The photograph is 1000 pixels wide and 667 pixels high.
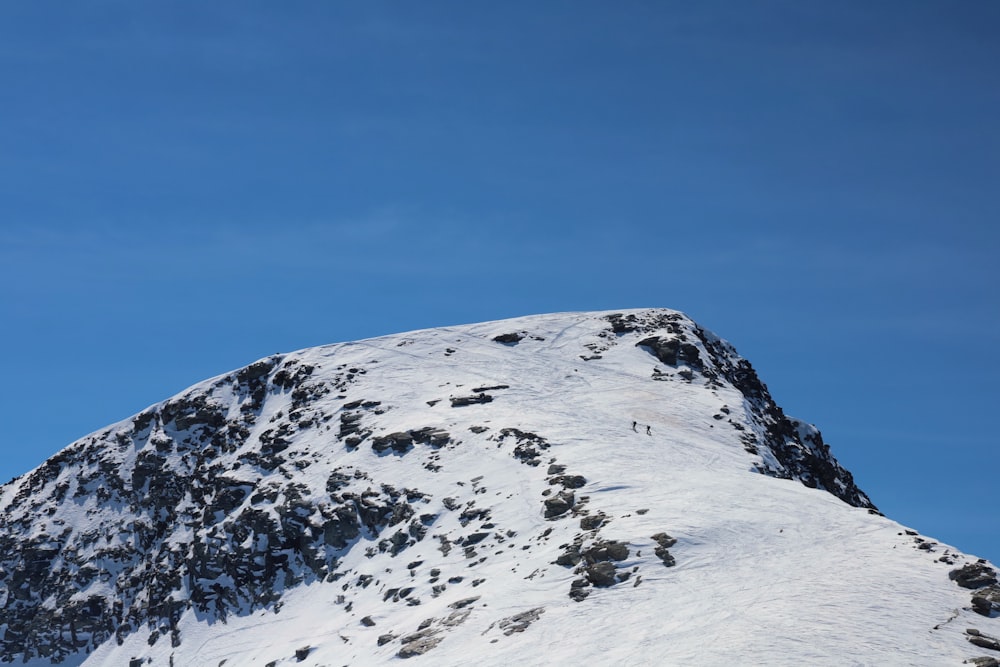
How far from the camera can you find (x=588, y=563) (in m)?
45.0

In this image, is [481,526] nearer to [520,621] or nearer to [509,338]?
[520,621]

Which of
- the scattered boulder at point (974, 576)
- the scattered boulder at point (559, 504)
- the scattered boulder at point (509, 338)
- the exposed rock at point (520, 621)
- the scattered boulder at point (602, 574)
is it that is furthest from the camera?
the scattered boulder at point (509, 338)

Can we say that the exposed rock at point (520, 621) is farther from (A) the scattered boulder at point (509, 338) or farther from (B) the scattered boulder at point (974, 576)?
(A) the scattered boulder at point (509, 338)

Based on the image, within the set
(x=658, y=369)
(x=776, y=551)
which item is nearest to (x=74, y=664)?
(x=658, y=369)

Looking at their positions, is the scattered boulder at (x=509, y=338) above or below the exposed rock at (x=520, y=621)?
above

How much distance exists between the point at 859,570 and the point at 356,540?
108ft

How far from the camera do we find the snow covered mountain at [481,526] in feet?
128

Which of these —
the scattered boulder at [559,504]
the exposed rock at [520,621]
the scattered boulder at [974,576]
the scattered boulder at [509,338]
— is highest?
the scattered boulder at [509,338]

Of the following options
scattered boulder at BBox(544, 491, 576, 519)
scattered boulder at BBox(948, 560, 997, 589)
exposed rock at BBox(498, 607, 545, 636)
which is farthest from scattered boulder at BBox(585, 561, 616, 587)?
scattered boulder at BBox(948, 560, 997, 589)

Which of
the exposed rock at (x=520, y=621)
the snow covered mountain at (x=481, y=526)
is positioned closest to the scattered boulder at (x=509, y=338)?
the snow covered mountain at (x=481, y=526)

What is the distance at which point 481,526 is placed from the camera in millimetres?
56875

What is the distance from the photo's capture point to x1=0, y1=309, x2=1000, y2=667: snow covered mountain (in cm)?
3894

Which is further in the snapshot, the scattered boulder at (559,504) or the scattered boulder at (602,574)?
the scattered boulder at (559,504)

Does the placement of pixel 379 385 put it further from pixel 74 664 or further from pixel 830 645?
pixel 830 645
